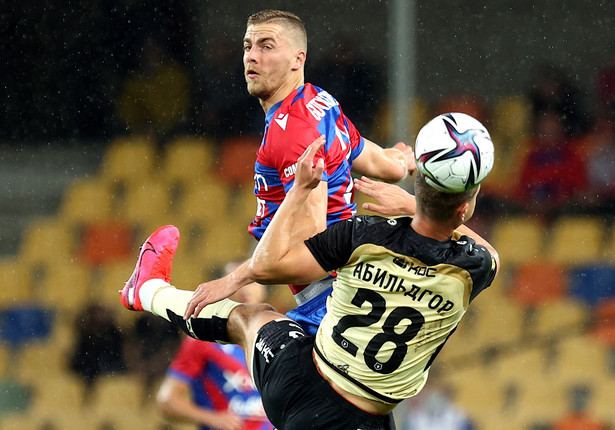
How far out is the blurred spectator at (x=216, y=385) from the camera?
457 cm

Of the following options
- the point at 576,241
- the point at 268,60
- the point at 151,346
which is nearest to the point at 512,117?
the point at 576,241

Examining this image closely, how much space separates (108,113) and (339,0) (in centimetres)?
185

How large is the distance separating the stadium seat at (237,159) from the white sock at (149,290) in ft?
11.9

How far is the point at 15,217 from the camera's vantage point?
723 centimetres

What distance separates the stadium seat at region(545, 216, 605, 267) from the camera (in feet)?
21.8

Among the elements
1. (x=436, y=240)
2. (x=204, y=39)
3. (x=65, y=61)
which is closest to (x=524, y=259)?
(x=204, y=39)

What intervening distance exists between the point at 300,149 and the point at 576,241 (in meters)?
4.08

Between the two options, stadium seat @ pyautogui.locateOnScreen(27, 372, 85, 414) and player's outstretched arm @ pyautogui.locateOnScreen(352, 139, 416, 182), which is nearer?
player's outstretched arm @ pyautogui.locateOnScreen(352, 139, 416, 182)

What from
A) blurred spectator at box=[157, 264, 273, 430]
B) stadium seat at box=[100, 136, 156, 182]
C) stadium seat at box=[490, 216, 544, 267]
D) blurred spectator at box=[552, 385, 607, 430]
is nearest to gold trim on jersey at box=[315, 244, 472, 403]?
blurred spectator at box=[157, 264, 273, 430]

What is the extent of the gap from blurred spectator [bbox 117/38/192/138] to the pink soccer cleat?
3.83 meters

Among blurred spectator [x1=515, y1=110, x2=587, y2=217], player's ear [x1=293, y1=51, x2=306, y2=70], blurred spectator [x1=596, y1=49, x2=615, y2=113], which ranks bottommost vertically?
blurred spectator [x1=515, y1=110, x2=587, y2=217]

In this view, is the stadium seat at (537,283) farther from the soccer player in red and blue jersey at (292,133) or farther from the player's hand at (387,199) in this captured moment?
the player's hand at (387,199)

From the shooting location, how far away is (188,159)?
7191 millimetres

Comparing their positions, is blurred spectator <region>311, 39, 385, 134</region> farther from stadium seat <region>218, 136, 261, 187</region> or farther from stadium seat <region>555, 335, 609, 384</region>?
stadium seat <region>555, 335, 609, 384</region>
